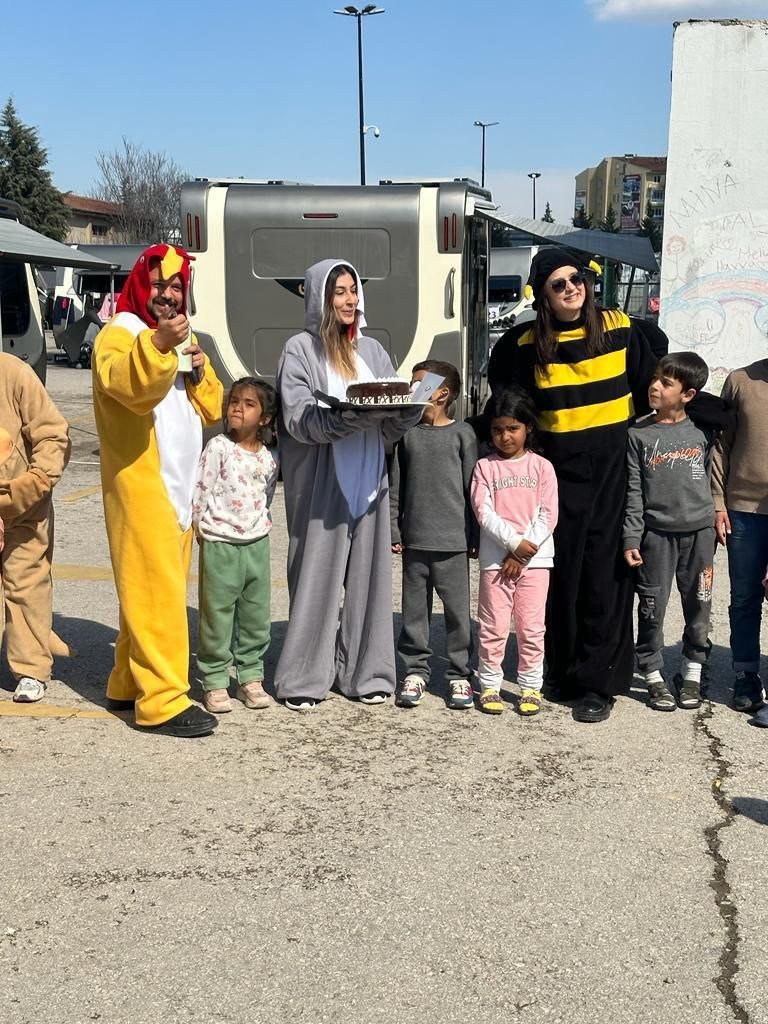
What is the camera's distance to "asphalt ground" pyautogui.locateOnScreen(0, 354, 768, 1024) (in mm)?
3029

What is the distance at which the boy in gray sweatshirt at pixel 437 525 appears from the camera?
5176 millimetres

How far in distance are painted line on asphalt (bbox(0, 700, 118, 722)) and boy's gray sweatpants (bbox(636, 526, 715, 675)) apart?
2.32 m

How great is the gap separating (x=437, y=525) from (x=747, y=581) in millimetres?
1385

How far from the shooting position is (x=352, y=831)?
395cm

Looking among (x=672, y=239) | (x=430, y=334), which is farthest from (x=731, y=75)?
(x=430, y=334)

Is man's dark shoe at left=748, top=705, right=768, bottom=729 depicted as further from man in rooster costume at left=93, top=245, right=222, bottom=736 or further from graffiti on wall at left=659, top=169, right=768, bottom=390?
graffiti on wall at left=659, top=169, right=768, bottom=390

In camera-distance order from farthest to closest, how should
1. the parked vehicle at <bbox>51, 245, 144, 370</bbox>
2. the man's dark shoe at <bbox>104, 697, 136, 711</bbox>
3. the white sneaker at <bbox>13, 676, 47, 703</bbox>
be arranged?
the parked vehicle at <bbox>51, 245, 144, 370</bbox> → the white sneaker at <bbox>13, 676, 47, 703</bbox> → the man's dark shoe at <bbox>104, 697, 136, 711</bbox>

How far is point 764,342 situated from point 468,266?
9.07 feet

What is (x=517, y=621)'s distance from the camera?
5188 millimetres

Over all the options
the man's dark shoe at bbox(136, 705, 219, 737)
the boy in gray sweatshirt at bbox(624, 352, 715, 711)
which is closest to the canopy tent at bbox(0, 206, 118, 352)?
the man's dark shoe at bbox(136, 705, 219, 737)

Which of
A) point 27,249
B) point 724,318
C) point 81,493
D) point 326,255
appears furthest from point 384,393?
point 27,249

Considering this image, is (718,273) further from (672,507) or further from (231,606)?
(231,606)

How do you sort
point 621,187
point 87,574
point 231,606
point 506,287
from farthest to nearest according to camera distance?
point 621,187 < point 506,287 < point 87,574 < point 231,606

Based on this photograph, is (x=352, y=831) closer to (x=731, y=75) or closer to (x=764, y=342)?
(x=764, y=342)
